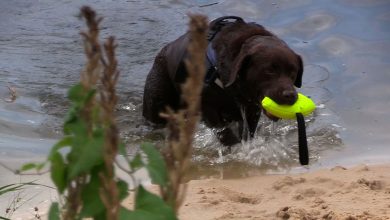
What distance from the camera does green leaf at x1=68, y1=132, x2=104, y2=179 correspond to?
150 centimetres

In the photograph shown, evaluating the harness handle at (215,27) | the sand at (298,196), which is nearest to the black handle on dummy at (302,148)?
the sand at (298,196)

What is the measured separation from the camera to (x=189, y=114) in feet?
4.47

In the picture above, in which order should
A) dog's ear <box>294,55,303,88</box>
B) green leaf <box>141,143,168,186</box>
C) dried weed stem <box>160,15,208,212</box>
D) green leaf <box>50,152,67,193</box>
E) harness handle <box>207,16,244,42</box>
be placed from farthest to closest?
harness handle <box>207,16,244,42</box> < dog's ear <box>294,55,303,88</box> < green leaf <box>50,152,67,193</box> < green leaf <box>141,143,168,186</box> < dried weed stem <box>160,15,208,212</box>

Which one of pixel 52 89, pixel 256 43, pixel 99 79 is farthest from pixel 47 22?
pixel 99 79

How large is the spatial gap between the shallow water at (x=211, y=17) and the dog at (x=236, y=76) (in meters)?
0.24

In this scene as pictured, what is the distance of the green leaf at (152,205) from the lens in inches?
59.2

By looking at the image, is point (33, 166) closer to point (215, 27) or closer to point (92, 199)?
point (92, 199)

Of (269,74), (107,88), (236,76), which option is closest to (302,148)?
(269,74)

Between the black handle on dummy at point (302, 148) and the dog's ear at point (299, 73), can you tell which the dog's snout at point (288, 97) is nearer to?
the black handle on dummy at point (302, 148)

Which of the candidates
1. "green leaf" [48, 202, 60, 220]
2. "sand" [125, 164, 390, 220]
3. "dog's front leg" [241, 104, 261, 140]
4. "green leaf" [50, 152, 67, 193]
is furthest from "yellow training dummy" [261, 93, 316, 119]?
"green leaf" [50, 152, 67, 193]

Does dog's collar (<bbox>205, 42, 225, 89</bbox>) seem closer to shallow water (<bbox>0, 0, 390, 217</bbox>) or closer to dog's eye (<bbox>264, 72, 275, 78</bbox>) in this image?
dog's eye (<bbox>264, 72, 275, 78</bbox>)

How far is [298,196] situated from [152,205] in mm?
2663

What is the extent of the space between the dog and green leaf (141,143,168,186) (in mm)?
3147

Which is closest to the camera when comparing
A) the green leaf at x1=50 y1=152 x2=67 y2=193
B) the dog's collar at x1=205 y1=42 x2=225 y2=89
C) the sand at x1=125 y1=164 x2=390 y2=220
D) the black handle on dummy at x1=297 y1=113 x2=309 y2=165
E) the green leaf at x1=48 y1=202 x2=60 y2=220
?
the green leaf at x1=50 y1=152 x2=67 y2=193
